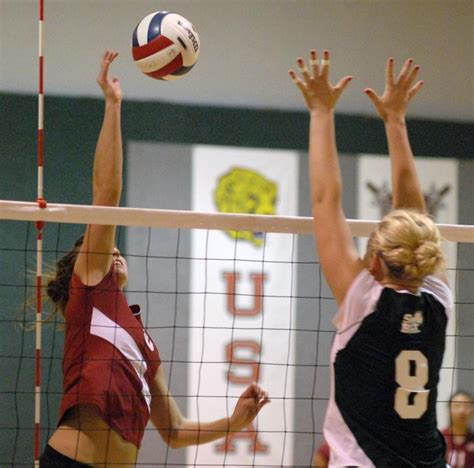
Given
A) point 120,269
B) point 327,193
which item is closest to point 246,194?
point 120,269

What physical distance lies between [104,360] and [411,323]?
1246 mm

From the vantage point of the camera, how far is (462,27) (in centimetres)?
730

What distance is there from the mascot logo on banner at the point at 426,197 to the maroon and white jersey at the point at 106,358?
4103 mm

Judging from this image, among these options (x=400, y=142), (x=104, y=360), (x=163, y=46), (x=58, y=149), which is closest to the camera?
(x=400, y=142)

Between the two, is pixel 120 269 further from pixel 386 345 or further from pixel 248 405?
pixel 386 345

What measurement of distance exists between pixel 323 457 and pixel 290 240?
173 centimetres

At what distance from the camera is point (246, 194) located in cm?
681

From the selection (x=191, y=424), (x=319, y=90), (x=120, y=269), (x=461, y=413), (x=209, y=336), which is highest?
(x=319, y=90)

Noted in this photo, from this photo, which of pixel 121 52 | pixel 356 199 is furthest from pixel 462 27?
pixel 121 52

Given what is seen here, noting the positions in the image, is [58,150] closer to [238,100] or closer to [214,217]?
[238,100]

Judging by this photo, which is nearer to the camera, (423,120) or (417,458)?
(417,458)

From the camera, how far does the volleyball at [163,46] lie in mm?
3432

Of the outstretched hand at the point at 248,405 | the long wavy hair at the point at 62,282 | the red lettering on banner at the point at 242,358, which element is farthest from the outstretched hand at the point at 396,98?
the red lettering on banner at the point at 242,358

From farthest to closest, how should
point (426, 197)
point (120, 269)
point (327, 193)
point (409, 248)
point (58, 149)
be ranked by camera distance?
point (426, 197) → point (58, 149) → point (120, 269) → point (327, 193) → point (409, 248)
